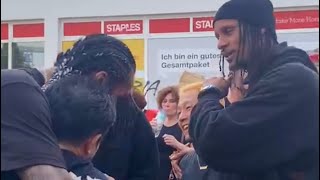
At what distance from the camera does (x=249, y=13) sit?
3145 mm

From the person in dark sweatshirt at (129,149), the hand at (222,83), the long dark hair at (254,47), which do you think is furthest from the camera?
the person in dark sweatshirt at (129,149)

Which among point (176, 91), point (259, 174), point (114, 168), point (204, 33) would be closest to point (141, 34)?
point (204, 33)

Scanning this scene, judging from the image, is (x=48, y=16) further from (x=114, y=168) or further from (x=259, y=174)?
(x=259, y=174)

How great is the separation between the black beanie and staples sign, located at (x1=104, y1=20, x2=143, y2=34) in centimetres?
1073

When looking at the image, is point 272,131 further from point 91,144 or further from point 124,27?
point 124,27

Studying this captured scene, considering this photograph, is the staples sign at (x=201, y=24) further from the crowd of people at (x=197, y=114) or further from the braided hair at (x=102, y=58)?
the braided hair at (x=102, y=58)

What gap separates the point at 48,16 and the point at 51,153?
12334mm

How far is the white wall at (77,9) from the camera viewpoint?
1356cm

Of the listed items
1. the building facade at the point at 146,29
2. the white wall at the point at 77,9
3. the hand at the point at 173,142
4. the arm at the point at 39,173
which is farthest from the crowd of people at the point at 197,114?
the white wall at the point at 77,9

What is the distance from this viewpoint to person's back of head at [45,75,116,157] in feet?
7.50

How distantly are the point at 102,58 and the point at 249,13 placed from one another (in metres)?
0.65

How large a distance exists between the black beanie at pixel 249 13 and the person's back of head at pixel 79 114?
0.94 m

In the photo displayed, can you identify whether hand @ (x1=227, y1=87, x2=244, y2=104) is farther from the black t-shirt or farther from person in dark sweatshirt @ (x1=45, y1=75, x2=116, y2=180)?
the black t-shirt

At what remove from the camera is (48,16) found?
1423cm
